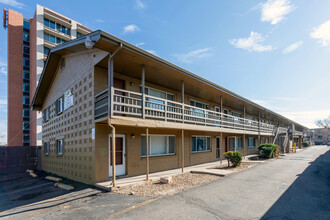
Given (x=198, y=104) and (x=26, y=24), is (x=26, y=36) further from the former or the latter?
(x=198, y=104)

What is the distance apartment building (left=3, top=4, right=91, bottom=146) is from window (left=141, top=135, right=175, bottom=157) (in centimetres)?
3070

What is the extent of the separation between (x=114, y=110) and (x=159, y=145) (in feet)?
15.5

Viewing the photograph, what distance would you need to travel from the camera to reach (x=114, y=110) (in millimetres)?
8320

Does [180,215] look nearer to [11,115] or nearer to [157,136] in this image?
[157,136]

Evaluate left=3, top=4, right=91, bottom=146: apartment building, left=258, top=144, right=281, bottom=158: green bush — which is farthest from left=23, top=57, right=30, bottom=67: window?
left=258, top=144, right=281, bottom=158: green bush

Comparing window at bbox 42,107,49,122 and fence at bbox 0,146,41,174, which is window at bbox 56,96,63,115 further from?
fence at bbox 0,146,41,174

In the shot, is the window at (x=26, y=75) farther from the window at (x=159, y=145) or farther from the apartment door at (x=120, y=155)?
the apartment door at (x=120, y=155)

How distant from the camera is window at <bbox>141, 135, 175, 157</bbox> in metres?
11.2

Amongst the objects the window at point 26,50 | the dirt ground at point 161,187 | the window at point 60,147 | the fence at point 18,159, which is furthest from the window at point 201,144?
the window at point 26,50

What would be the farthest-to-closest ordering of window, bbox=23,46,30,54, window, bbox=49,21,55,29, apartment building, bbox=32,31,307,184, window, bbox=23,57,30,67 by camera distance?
1. window, bbox=23,46,30,54
2. window, bbox=23,57,30,67
3. window, bbox=49,21,55,29
4. apartment building, bbox=32,31,307,184

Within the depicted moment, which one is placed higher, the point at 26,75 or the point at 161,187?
the point at 26,75

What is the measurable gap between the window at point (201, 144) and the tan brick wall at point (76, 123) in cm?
810

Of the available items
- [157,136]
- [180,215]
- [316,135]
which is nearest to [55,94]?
[157,136]

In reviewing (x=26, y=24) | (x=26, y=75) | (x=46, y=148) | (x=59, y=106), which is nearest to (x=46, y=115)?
(x=46, y=148)
